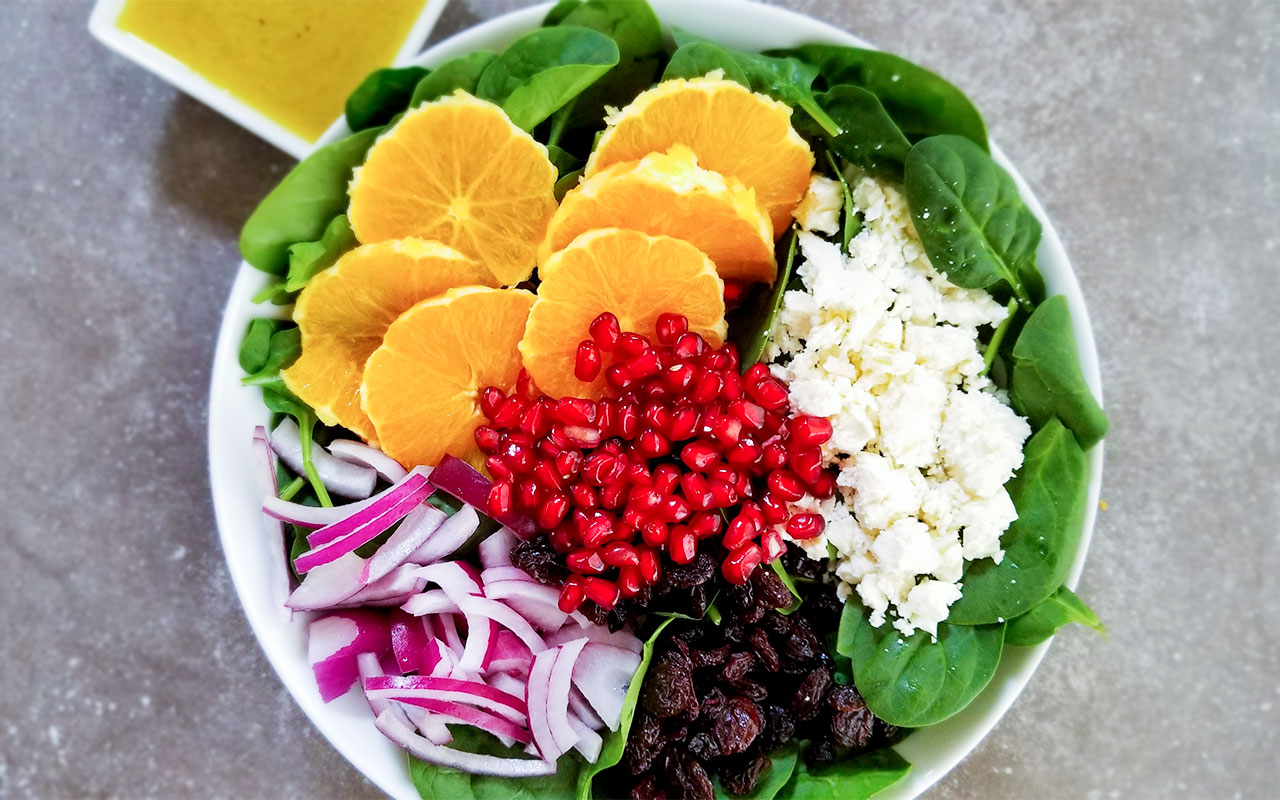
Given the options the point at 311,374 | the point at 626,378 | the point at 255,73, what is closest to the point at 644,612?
the point at 626,378

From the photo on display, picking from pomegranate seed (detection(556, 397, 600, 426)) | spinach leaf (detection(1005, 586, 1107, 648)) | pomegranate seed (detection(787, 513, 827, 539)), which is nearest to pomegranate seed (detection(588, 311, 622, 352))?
pomegranate seed (detection(556, 397, 600, 426))

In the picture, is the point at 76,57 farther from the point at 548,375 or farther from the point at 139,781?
the point at 139,781

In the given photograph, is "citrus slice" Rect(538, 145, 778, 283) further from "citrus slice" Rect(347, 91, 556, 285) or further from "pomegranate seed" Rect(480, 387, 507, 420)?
"pomegranate seed" Rect(480, 387, 507, 420)

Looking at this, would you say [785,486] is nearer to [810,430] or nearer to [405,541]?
[810,430]

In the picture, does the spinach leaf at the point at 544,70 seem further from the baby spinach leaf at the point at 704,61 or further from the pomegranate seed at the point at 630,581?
the pomegranate seed at the point at 630,581

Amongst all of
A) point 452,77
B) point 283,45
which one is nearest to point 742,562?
point 452,77

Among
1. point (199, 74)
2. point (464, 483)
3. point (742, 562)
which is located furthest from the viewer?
point (199, 74)
